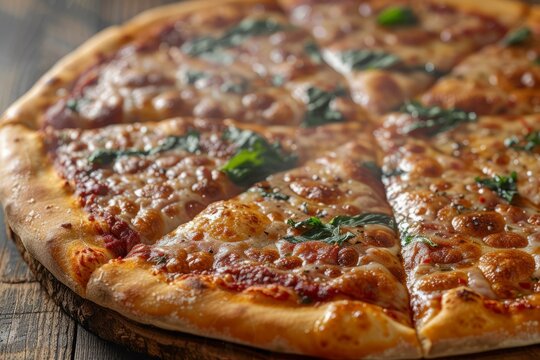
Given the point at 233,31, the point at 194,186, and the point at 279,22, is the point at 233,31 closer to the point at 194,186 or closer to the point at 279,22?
the point at 279,22

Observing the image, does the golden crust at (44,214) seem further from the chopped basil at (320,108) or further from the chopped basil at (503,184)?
the chopped basil at (503,184)

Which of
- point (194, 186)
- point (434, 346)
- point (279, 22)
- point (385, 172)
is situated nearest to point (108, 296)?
point (194, 186)

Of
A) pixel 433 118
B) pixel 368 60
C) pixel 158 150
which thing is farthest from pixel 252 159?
pixel 368 60

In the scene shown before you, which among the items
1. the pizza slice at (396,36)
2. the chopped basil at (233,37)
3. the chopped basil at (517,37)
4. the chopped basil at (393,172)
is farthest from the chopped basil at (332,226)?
the chopped basil at (517,37)

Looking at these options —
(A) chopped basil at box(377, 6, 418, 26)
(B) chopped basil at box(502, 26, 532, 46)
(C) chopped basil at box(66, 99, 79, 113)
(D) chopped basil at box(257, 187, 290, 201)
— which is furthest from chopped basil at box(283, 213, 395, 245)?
(A) chopped basil at box(377, 6, 418, 26)

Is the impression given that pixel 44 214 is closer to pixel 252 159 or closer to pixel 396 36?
pixel 252 159
